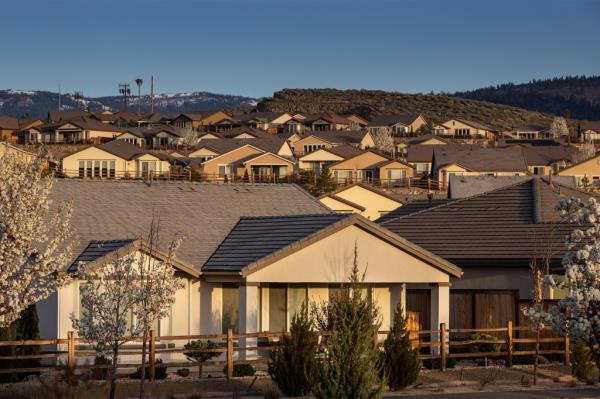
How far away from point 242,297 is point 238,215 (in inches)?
261

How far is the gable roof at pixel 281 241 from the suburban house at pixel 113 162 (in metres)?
76.6

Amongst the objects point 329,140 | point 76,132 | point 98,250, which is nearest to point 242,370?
point 98,250

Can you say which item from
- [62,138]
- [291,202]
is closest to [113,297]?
[291,202]

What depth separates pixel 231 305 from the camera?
40375 mm

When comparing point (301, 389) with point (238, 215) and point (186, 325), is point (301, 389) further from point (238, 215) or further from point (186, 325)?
point (238, 215)

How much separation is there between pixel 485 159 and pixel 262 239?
89008 millimetres

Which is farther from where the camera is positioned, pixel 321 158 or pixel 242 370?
pixel 321 158

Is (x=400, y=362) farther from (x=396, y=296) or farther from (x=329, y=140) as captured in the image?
(x=329, y=140)

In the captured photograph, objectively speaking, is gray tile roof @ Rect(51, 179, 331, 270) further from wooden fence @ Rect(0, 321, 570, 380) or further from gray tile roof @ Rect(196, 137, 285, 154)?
gray tile roof @ Rect(196, 137, 285, 154)

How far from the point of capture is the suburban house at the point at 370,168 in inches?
5098

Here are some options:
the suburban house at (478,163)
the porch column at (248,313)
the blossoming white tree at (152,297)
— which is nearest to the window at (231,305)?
the porch column at (248,313)

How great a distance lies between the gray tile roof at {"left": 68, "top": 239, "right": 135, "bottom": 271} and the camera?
37.0 meters

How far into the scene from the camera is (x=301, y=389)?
3275 centimetres

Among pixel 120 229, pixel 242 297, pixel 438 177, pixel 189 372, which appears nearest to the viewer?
pixel 189 372
